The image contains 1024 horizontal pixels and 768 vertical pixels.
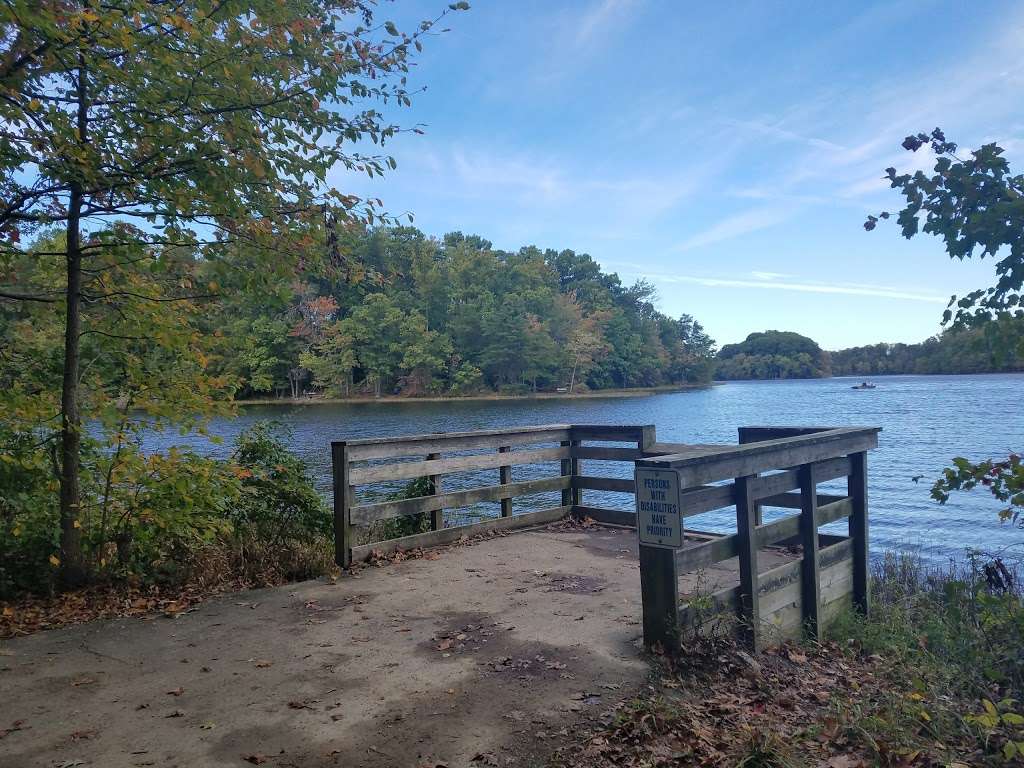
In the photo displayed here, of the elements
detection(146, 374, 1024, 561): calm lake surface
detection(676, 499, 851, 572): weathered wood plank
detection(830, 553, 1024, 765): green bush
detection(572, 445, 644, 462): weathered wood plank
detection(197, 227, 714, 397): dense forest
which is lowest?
detection(146, 374, 1024, 561): calm lake surface

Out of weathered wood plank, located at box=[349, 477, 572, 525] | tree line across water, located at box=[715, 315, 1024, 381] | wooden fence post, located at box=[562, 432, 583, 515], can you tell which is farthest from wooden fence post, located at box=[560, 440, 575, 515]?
tree line across water, located at box=[715, 315, 1024, 381]

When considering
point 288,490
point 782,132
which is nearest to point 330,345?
point 782,132

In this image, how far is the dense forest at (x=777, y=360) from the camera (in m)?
Answer: 134

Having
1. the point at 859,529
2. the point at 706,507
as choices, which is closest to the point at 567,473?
the point at 859,529

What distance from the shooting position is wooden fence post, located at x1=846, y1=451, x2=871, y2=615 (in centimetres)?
590

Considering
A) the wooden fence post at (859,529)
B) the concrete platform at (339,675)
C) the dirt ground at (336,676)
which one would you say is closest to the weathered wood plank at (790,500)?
the wooden fence post at (859,529)

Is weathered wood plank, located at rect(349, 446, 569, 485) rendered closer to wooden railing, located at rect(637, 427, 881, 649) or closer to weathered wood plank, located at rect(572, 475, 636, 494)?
weathered wood plank, located at rect(572, 475, 636, 494)

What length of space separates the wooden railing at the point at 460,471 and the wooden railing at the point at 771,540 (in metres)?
1.11

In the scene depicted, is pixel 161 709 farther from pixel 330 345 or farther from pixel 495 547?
pixel 330 345

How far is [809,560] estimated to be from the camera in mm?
5242

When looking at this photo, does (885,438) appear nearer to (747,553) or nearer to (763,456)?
(763,456)

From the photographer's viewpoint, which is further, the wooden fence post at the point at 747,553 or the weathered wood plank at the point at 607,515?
the weathered wood plank at the point at 607,515

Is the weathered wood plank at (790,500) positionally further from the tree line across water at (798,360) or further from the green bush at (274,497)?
the tree line across water at (798,360)

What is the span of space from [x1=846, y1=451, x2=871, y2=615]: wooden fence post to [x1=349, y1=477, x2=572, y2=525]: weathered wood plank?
10.7 ft
